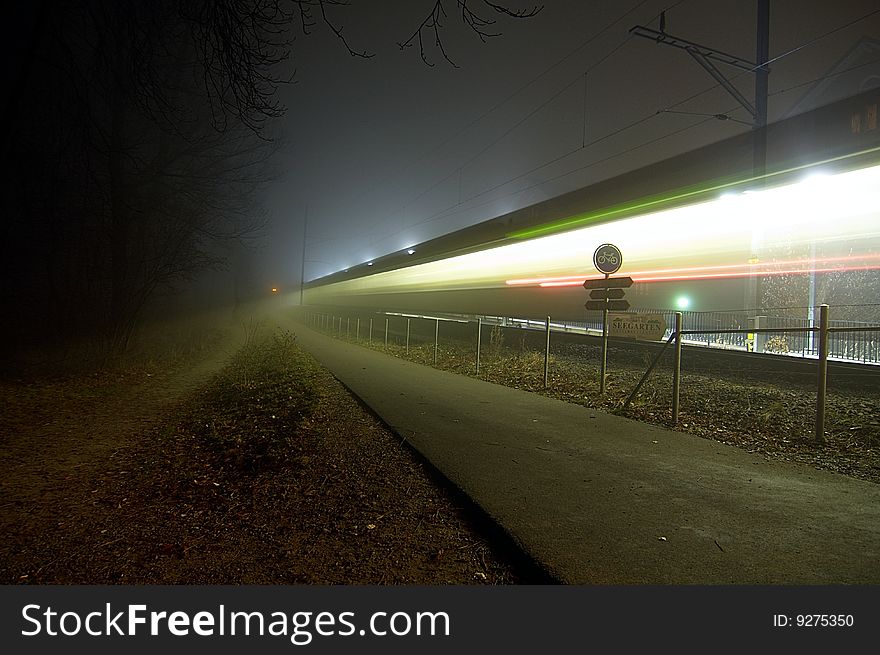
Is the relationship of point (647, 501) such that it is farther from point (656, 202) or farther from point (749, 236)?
point (656, 202)

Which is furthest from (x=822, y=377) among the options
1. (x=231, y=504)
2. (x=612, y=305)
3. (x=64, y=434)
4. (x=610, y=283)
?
(x=64, y=434)

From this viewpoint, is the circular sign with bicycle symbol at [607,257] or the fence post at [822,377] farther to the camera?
the circular sign with bicycle symbol at [607,257]

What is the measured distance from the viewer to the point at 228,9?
14.7 ft

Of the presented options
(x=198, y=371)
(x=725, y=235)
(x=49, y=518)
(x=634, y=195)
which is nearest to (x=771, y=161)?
(x=725, y=235)

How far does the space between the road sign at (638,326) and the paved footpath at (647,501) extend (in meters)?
1.49

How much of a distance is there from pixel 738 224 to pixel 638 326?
3.03m

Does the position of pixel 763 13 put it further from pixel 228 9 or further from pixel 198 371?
pixel 198 371

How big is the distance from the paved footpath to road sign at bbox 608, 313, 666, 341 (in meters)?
1.49

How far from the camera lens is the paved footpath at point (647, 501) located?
302 centimetres

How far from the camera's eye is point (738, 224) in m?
9.59

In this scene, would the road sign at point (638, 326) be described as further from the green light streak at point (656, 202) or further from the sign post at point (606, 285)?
the green light streak at point (656, 202)

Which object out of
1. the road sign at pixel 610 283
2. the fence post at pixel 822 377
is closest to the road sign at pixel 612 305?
the road sign at pixel 610 283

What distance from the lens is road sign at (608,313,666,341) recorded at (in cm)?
809

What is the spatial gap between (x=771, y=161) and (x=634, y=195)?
9.58 ft
